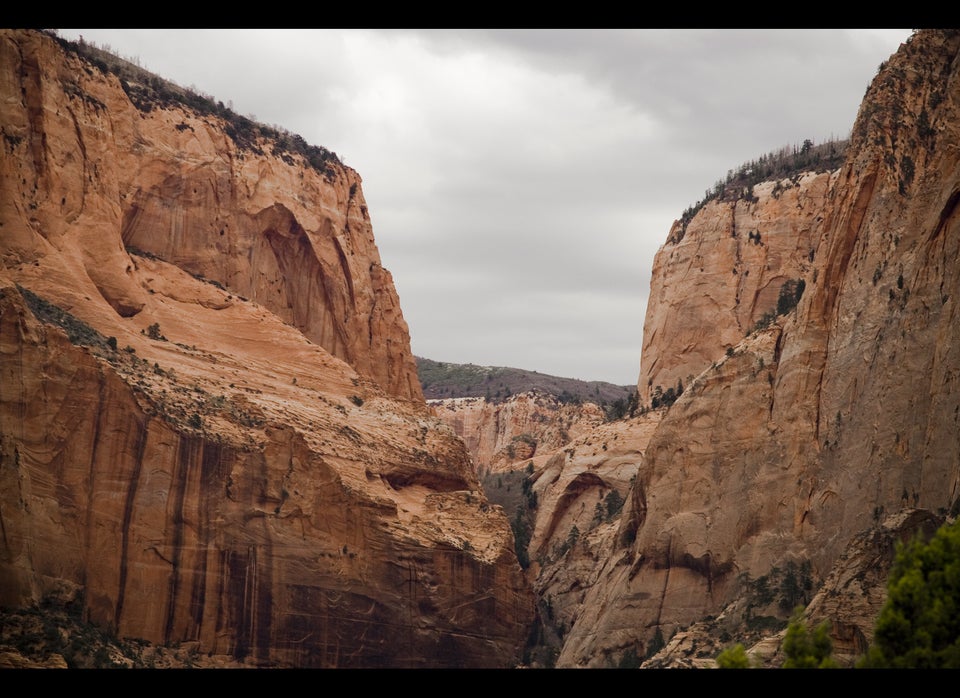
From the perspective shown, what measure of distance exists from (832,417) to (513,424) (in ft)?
301

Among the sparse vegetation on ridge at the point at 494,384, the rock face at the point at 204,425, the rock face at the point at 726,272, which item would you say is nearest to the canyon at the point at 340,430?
the rock face at the point at 204,425

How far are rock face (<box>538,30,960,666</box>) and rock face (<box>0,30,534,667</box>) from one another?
9249 millimetres

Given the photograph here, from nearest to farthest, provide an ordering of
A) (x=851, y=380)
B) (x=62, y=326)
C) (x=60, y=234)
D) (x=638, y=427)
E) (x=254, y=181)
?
(x=851, y=380)
(x=62, y=326)
(x=60, y=234)
(x=254, y=181)
(x=638, y=427)

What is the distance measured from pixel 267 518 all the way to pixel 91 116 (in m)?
22.4

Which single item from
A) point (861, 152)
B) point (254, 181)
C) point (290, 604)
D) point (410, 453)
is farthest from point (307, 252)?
point (861, 152)

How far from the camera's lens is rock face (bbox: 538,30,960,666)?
57500mm

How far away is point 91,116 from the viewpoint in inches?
3174

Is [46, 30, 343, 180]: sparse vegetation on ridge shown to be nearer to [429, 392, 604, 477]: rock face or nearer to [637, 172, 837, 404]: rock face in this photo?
[637, 172, 837, 404]: rock face

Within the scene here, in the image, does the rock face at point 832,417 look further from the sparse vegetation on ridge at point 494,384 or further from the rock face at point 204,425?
the sparse vegetation on ridge at point 494,384

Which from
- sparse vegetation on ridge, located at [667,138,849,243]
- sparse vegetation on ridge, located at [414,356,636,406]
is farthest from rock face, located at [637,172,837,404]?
sparse vegetation on ridge, located at [414,356,636,406]

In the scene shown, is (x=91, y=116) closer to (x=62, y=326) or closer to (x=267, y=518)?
(x=62, y=326)

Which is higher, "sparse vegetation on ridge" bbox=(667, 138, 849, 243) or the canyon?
"sparse vegetation on ridge" bbox=(667, 138, 849, 243)

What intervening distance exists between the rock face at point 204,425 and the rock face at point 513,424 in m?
41.9

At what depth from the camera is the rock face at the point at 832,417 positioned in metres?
57.5
